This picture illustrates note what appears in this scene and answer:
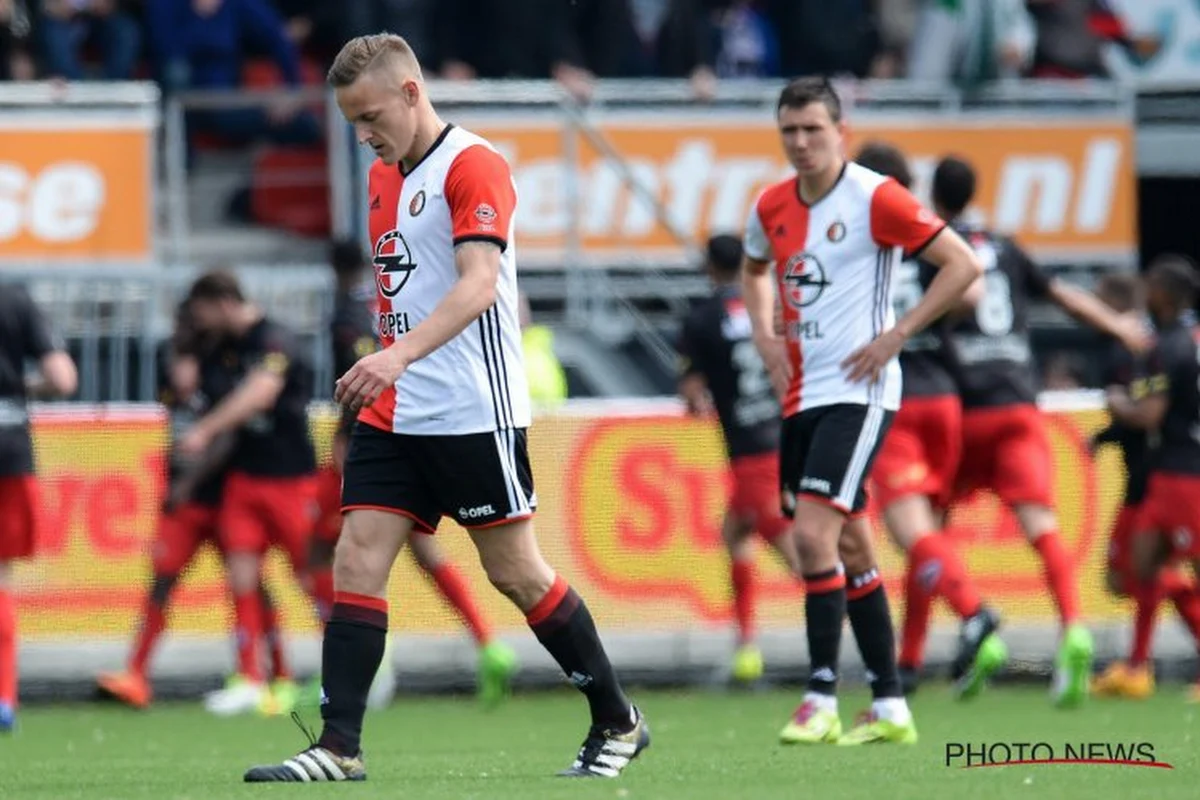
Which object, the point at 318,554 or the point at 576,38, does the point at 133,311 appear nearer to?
the point at 576,38

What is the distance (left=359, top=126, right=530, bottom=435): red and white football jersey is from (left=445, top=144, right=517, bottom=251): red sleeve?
0.04 ft

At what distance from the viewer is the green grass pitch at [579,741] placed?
778cm

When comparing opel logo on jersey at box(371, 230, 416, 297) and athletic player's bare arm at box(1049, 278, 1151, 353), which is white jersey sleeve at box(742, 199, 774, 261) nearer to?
opel logo on jersey at box(371, 230, 416, 297)

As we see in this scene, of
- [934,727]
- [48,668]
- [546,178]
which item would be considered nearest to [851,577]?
[934,727]

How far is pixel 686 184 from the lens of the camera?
1853 cm

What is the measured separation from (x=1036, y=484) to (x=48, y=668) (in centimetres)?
556

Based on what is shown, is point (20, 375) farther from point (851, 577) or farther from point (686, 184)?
point (686, 184)

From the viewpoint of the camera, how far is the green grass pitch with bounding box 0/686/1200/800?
778 cm

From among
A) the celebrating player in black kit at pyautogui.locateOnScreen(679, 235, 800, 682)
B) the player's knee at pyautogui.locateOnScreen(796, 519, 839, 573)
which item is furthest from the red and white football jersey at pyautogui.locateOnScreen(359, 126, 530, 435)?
the celebrating player in black kit at pyautogui.locateOnScreen(679, 235, 800, 682)

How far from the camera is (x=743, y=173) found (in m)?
18.5

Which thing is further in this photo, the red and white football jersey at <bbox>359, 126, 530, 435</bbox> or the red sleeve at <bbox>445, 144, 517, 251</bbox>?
the red and white football jersey at <bbox>359, 126, 530, 435</bbox>

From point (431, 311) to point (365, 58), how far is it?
2.56 feet

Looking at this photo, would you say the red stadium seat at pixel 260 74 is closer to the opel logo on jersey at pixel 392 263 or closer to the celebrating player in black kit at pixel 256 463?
the celebrating player in black kit at pixel 256 463

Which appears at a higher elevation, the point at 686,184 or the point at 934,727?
the point at 686,184
